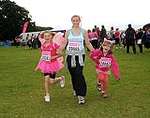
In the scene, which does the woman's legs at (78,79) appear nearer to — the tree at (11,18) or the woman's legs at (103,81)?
the woman's legs at (103,81)

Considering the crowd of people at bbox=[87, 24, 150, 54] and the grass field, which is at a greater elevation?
the crowd of people at bbox=[87, 24, 150, 54]

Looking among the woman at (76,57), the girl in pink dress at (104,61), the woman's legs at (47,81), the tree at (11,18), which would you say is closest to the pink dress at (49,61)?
the woman's legs at (47,81)

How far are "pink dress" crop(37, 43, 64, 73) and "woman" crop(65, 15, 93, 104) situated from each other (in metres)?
0.60

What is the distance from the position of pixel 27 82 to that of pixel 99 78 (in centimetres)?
386

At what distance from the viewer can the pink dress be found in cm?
1091

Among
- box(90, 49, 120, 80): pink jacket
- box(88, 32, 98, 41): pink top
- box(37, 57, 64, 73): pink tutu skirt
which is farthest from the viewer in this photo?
box(88, 32, 98, 41): pink top

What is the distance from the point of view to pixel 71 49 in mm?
10391

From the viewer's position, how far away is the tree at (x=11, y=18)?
96688mm

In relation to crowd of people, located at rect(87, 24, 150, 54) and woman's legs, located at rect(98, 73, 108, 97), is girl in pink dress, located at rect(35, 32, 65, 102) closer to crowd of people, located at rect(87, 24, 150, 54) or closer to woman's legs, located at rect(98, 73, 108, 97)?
woman's legs, located at rect(98, 73, 108, 97)

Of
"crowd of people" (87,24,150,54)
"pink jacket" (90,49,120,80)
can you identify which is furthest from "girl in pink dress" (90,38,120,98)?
"crowd of people" (87,24,150,54)

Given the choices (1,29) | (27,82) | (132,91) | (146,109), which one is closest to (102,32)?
(27,82)

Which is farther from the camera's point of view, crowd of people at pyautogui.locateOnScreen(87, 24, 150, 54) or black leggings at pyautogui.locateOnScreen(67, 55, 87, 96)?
crowd of people at pyautogui.locateOnScreen(87, 24, 150, 54)

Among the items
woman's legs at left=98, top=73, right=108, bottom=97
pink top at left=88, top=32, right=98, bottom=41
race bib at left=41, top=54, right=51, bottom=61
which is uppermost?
race bib at left=41, top=54, right=51, bottom=61

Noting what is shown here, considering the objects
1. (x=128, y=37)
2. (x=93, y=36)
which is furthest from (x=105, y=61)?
(x=93, y=36)
